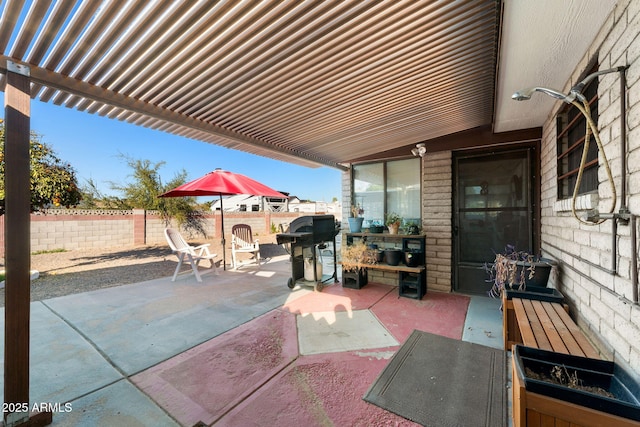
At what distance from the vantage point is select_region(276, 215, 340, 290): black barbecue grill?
446cm

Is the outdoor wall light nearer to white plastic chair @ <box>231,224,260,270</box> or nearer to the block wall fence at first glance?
white plastic chair @ <box>231,224,260,270</box>

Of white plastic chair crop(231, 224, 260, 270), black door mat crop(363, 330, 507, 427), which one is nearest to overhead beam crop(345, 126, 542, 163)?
black door mat crop(363, 330, 507, 427)

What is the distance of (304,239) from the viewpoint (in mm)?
4547

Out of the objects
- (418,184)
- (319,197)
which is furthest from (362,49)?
(319,197)

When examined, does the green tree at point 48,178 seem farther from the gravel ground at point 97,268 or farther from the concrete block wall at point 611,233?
the concrete block wall at point 611,233

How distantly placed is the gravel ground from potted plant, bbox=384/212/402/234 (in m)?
4.70

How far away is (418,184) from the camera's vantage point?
480cm

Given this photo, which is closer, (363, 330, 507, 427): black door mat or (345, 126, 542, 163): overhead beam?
(363, 330, 507, 427): black door mat

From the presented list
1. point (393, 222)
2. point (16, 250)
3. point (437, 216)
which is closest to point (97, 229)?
point (16, 250)

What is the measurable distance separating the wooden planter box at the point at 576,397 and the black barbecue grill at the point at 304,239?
10.5 feet

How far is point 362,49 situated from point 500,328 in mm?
3227

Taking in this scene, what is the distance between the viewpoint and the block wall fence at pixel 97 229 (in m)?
8.26

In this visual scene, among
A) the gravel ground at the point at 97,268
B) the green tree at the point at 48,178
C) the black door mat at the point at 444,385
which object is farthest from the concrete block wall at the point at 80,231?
the black door mat at the point at 444,385

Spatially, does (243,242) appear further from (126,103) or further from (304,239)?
(126,103)
